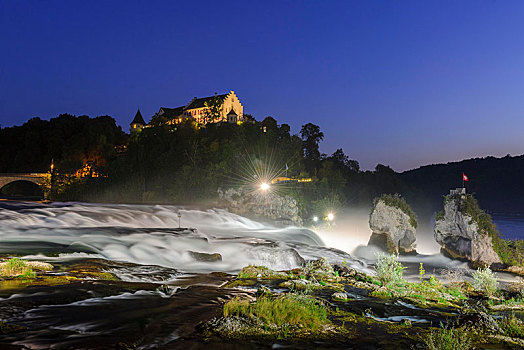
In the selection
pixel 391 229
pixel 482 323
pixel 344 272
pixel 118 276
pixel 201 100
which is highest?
pixel 201 100

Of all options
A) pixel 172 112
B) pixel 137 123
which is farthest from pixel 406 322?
pixel 137 123

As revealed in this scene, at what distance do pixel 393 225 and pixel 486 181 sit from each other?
114215 millimetres

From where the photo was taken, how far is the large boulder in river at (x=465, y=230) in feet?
94.2

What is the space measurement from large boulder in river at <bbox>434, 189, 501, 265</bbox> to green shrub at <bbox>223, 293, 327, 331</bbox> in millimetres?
25998

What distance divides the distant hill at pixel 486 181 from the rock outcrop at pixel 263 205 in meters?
75.4

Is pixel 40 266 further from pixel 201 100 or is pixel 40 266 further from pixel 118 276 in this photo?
pixel 201 100

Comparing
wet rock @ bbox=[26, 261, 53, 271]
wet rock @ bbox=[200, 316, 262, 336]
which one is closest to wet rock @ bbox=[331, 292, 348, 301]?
wet rock @ bbox=[200, 316, 262, 336]

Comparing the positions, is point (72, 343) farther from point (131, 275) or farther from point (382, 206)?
point (382, 206)

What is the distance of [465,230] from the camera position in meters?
30.2

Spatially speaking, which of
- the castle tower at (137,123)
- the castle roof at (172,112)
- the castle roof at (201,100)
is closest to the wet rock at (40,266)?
the castle roof at (201,100)

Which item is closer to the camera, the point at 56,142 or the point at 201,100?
the point at 56,142

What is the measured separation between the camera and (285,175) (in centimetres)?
6594

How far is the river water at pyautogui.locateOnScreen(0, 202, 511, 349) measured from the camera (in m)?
6.67

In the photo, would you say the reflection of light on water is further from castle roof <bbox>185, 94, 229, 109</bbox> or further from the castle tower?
the castle tower
